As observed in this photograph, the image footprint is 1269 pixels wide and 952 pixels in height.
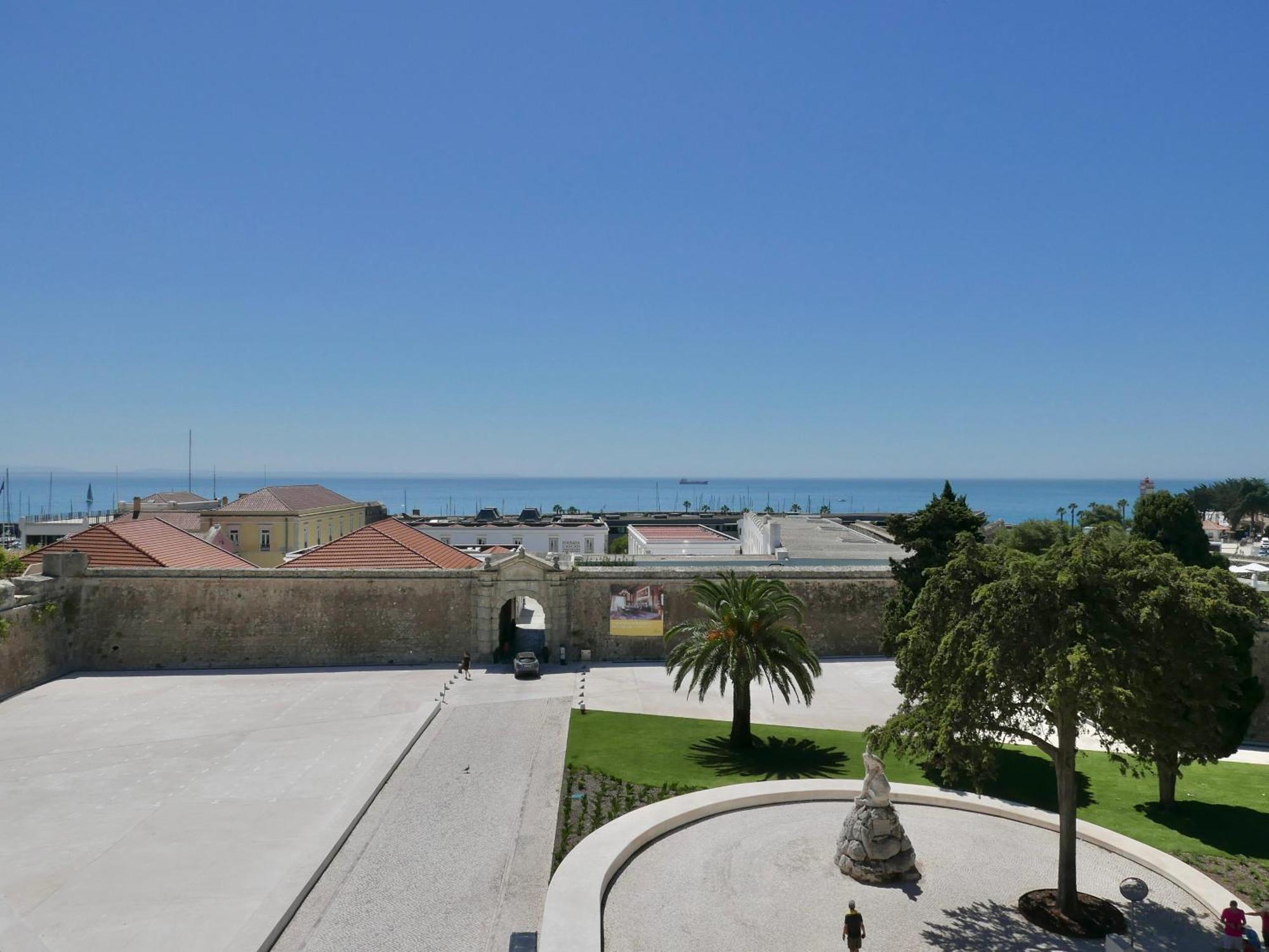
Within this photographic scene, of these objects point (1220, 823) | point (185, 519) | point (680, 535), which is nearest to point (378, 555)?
point (185, 519)

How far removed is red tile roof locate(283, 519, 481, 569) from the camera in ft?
124

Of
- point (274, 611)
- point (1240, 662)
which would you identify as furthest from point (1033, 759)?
point (274, 611)

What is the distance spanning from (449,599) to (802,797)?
785 inches

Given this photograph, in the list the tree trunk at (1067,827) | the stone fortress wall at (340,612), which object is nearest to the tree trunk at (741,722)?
the tree trunk at (1067,827)

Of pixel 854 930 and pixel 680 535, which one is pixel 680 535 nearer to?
pixel 680 535

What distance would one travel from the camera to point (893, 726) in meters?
15.6

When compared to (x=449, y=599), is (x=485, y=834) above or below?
below

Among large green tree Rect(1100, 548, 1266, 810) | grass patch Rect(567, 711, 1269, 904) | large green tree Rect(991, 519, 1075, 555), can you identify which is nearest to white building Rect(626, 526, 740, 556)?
large green tree Rect(991, 519, 1075, 555)

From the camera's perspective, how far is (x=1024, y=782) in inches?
843

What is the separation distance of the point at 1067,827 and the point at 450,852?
12.1 metres

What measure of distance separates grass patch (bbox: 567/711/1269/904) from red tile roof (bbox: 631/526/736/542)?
35093 mm

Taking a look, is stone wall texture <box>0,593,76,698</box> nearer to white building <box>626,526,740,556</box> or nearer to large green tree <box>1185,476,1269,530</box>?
white building <box>626,526,740,556</box>

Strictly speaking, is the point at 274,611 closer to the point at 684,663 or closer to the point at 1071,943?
the point at 684,663

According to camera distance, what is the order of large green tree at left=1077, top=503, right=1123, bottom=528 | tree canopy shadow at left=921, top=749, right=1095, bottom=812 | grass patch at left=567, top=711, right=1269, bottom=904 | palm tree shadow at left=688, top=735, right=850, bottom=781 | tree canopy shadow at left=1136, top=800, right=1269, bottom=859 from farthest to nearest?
large green tree at left=1077, top=503, right=1123, bottom=528
palm tree shadow at left=688, top=735, right=850, bottom=781
tree canopy shadow at left=921, top=749, right=1095, bottom=812
grass patch at left=567, top=711, right=1269, bottom=904
tree canopy shadow at left=1136, top=800, right=1269, bottom=859
